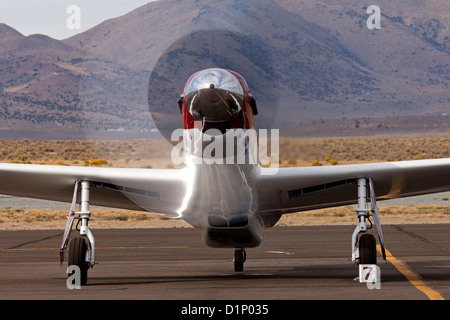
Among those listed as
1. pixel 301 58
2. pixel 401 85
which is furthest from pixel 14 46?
pixel 301 58

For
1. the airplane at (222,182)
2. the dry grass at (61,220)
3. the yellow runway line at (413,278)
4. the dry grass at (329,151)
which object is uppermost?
the dry grass at (329,151)

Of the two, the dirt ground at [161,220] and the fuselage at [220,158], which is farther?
the dirt ground at [161,220]

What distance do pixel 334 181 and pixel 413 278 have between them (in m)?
→ 2.32

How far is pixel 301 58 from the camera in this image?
51.6 meters

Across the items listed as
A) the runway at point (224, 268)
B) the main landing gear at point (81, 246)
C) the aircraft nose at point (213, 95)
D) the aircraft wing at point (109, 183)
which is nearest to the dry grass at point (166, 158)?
the aircraft wing at point (109, 183)

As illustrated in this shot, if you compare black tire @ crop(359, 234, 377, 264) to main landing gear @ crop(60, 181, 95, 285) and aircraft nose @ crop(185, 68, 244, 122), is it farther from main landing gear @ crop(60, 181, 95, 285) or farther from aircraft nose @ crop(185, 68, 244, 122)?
main landing gear @ crop(60, 181, 95, 285)

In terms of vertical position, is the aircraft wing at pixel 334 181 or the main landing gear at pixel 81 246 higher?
the aircraft wing at pixel 334 181

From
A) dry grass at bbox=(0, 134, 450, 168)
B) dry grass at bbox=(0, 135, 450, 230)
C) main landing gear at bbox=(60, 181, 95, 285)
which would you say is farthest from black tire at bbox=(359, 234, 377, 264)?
dry grass at bbox=(0, 134, 450, 168)

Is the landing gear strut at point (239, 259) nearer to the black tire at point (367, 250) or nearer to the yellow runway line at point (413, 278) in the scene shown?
the yellow runway line at point (413, 278)

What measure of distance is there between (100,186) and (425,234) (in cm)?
1543

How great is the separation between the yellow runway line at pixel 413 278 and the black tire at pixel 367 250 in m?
0.85

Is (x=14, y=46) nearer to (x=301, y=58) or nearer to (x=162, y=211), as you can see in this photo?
(x=301, y=58)

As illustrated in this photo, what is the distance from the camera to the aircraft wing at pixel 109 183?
14.7 meters

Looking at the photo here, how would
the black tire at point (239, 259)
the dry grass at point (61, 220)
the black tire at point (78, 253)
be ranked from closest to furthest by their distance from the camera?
the black tire at point (78, 253) < the black tire at point (239, 259) < the dry grass at point (61, 220)
